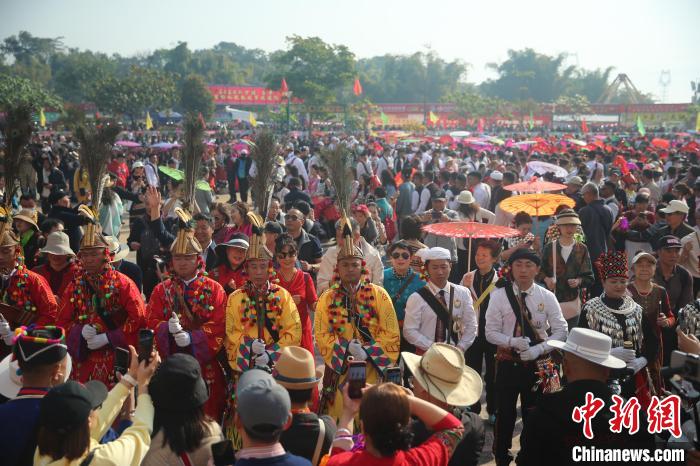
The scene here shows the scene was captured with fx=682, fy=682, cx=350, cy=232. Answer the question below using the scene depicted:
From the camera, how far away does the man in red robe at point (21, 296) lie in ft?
17.6

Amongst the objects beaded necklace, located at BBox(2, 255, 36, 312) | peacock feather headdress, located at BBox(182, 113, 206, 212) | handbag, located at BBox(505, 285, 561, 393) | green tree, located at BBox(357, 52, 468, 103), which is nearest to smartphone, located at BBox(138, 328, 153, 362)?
beaded necklace, located at BBox(2, 255, 36, 312)

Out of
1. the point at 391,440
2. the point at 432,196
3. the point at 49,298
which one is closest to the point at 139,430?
the point at 391,440

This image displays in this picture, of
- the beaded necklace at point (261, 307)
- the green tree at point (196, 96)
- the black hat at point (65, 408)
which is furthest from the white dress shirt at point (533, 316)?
the green tree at point (196, 96)

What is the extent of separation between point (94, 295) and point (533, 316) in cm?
331

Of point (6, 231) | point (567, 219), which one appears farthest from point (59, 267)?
point (567, 219)

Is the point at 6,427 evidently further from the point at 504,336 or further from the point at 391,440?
the point at 504,336

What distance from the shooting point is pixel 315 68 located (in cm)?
5216

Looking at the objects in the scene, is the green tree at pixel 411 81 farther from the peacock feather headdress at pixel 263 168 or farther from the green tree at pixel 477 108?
the peacock feather headdress at pixel 263 168

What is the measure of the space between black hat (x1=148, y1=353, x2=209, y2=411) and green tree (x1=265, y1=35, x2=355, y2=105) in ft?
159

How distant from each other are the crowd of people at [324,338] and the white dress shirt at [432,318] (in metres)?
0.01

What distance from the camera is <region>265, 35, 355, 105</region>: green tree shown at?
5097cm

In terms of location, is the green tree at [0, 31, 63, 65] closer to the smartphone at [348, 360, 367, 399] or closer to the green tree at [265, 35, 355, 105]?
the green tree at [265, 35, 355, 105]

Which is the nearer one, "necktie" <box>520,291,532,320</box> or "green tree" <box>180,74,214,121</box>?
"necktie" <box>520,291,532,320</box>

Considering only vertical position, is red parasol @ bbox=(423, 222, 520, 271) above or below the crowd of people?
above
